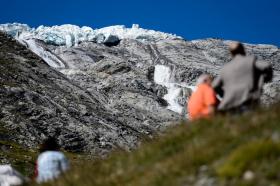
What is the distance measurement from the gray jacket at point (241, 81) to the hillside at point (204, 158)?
7.94 ft

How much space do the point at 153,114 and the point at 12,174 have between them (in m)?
158

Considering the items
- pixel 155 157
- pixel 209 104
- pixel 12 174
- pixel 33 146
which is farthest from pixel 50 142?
pixel 33 146

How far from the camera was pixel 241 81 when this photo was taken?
15.5m

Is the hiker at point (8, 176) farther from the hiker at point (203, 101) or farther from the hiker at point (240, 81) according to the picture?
the hiker at point (240, 81)

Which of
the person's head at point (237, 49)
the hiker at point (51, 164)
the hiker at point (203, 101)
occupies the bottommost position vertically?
the hiker at point (51, 164)

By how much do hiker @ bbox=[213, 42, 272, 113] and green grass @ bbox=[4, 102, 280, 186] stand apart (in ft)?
7.82

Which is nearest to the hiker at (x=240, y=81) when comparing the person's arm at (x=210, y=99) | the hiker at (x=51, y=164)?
the person's arm at (x=210, y=99)

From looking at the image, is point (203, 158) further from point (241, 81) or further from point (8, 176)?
point (8, 176)

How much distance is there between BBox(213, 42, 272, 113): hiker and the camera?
15180mm

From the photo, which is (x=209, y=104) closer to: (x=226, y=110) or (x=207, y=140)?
(x=226, y=110)

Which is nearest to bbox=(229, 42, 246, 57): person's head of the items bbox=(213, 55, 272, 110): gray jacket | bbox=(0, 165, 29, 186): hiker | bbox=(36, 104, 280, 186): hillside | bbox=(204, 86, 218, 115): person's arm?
bbox=(213, 55, 272, 110): gray jacket

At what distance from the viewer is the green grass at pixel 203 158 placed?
370 inches

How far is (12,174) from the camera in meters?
18.9

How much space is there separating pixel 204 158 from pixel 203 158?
0.9 inches
